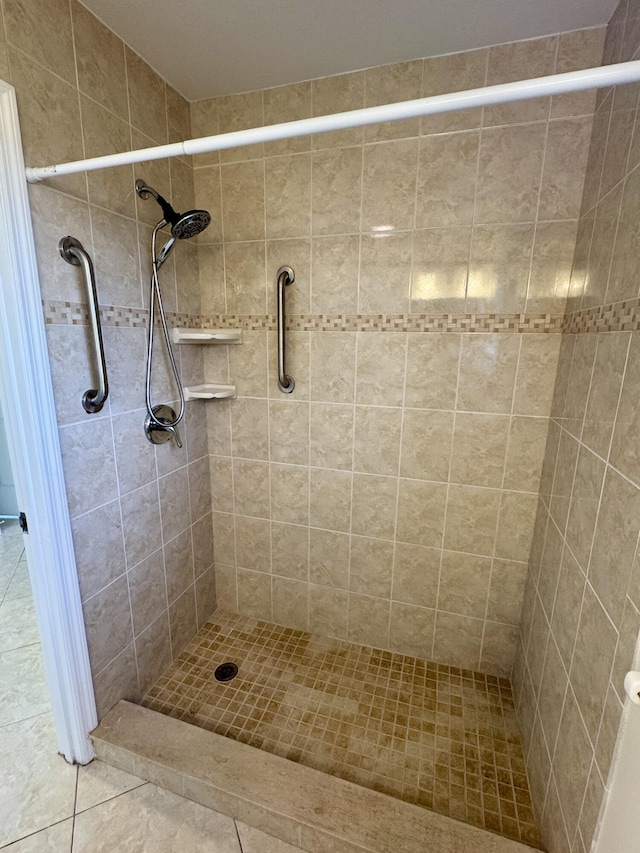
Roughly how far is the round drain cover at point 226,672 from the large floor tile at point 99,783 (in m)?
0.45

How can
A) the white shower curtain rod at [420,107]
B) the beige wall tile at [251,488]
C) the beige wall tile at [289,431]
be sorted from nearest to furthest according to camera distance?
the white shower curtain rod at [420,107] < the beige wall tile at [289,431] < the beige wall tile at [251,488]

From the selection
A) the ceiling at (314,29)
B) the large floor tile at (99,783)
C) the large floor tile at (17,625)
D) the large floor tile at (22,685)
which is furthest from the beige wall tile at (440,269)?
the large floor tile at (17,625)

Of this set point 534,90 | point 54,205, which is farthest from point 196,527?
point 534,90

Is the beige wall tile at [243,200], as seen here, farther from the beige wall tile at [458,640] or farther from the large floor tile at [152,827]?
the large floor tile at [152,827]

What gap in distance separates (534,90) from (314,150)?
1.03 meters

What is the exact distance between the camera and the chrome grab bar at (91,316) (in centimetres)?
114

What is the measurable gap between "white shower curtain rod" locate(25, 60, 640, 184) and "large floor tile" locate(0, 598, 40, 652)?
2.09 metres

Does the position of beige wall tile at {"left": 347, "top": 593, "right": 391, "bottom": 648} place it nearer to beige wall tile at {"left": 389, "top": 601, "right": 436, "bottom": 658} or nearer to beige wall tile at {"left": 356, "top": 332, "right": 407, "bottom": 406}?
beige wall tile at {"left": 389, "top": 601, "right": 436, "bottom": 658}

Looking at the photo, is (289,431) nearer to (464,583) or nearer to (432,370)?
(432,370)

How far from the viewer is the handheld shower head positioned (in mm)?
1258

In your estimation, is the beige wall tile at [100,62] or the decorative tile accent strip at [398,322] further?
the decorative tile accent strip at [398,322]

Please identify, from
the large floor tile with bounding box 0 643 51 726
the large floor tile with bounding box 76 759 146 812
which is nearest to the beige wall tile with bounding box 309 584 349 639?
the large floor tile with bounding box 76 759 146 812

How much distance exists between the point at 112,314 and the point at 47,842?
5.33ft

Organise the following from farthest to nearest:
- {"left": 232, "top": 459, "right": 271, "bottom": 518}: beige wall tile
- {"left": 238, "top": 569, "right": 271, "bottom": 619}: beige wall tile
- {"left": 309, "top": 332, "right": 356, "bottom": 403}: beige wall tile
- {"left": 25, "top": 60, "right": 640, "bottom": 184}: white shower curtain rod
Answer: {"left": 238, "top": 569, "right": 271, "bottom": 619}: beige wall tile < {"left": 232, "top": 459, "right": 271, "bottom": 518}: beige wall tile < {"left": 309, "top": 332, "right": 356, "bottom": 403}: beige wall tile < {"left": 25, "top": 60, "right": 640, "bottom": 184}: white shower curtain rod
